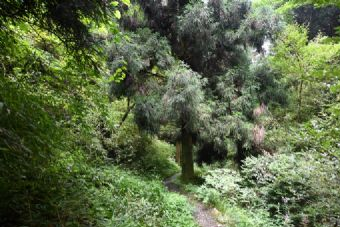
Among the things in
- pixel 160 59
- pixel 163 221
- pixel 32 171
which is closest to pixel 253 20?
pixel 160 59

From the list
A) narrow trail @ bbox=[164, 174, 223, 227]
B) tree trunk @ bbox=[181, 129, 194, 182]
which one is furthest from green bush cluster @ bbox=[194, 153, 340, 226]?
tree trunk @ bbox=[181, 129, 194, 182]

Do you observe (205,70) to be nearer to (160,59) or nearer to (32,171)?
(160,59)

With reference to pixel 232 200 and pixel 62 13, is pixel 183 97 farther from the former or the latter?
pixel 62 13

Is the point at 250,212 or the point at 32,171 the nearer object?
the point at 32,171

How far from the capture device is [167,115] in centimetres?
962

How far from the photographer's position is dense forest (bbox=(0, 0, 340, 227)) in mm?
2670

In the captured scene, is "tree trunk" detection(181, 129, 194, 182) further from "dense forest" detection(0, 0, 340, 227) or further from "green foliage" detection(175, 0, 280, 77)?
"green foliage" detection(175, 0, 280, 77)

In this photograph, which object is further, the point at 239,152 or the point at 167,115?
the point at 239,152

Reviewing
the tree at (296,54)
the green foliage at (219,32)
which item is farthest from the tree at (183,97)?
the tree at (296,54)

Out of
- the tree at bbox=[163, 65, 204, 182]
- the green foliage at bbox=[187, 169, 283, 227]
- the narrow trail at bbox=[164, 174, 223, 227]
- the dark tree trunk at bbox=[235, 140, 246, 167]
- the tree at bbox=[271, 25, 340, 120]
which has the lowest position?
the narrow trail at bbox=[164, 174, 223, 227]

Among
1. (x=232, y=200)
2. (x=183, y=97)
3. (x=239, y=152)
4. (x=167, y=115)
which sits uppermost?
(x=183, y=97)

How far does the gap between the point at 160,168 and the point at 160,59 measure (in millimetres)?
5210

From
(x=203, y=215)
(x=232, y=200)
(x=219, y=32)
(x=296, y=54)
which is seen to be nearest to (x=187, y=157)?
(x=232, y=200)

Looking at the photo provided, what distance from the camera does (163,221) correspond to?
570 centimetres
